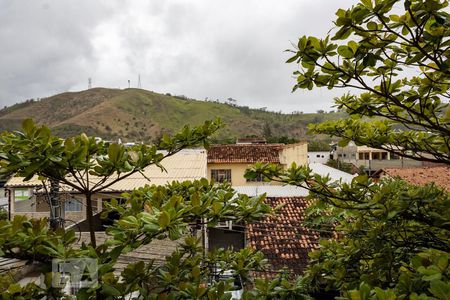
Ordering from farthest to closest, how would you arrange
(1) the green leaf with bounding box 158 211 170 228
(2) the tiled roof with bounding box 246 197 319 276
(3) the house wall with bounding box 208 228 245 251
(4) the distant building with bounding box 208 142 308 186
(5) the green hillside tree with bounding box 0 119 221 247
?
(4) the distant building with bounding box 208 142 308 186 → (3) the house wall with bounding box 208 228 245 251 → (2) the tiled roof with bounding box 246 197 319 276 → (5) the green hillside tree with bounding box 0 119 221 247 → (1) the green leaf with bounding box 158 211 170 228

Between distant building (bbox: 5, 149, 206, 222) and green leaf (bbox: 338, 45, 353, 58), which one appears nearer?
green leaf (bbox: 338, 45, 353, 58)

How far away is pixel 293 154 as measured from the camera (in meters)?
21.7

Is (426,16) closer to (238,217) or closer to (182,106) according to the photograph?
(238,217)

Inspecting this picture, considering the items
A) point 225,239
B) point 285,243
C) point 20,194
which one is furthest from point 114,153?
point 20,194

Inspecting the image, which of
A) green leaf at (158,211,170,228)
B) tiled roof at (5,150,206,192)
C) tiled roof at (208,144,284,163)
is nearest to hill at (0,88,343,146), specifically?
tiled roof at (208,144,284,163)

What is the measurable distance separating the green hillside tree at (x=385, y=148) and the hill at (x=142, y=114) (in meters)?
69.1

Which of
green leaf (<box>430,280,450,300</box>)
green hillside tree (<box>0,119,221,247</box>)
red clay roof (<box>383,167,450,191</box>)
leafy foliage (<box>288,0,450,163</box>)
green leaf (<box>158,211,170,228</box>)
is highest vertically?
leafy foliage (<box>288,0,450,163</box>)

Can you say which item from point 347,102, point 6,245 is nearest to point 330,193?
point 347,102

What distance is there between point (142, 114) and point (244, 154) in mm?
70893

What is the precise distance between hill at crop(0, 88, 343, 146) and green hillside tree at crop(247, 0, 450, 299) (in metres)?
69.1

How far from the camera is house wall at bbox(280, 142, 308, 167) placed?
2077cm

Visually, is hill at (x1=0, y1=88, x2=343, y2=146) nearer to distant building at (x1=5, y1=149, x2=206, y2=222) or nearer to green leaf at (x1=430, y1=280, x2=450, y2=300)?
distant building at (x1=5, y1=149, x2=206, y2=222)

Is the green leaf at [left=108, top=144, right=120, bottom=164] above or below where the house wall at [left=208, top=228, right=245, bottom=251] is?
above

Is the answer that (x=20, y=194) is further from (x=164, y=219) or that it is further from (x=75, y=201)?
(x=164, y=219)
